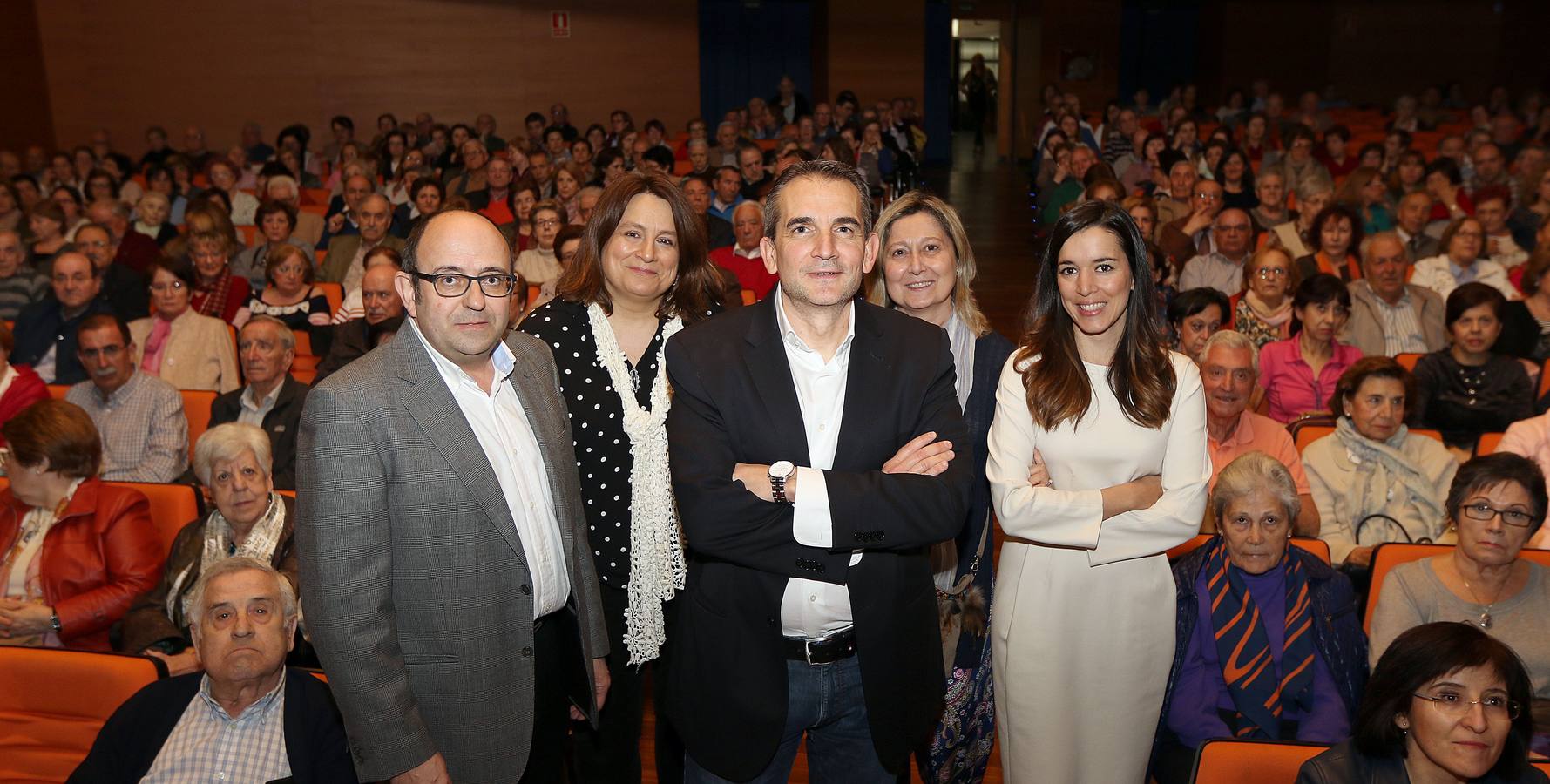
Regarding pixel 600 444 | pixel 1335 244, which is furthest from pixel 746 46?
pixel 600 444

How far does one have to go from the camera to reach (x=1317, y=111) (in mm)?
14766

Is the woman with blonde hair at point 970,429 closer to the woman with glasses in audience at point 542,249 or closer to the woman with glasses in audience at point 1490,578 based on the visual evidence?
the woman with glasses in audience at point 1490,578

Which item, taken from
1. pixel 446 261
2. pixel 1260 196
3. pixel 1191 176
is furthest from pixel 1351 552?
pixel 1191 176

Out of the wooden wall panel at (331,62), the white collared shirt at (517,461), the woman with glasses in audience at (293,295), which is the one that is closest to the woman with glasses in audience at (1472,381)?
the white collared shirt at (517,461)

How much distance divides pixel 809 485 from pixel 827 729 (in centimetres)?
54

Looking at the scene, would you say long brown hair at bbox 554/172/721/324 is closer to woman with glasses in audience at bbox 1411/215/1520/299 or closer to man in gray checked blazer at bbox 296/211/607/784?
man in gray checked blazer at bbox 296/211/607/784

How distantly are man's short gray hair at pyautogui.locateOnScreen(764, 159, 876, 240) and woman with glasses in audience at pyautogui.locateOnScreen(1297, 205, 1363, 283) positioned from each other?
494 cm

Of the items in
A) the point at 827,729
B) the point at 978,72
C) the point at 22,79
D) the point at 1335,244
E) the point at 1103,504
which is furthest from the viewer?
the point at 978,72

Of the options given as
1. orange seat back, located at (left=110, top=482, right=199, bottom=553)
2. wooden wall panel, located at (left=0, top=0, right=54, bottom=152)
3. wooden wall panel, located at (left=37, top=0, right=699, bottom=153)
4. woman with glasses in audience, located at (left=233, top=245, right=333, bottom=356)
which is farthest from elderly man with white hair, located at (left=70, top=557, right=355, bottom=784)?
wooden wall panel, located at (left=0, top=0, right=54, bottom=152)

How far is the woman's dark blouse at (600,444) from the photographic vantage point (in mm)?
2424

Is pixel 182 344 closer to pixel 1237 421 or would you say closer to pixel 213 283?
pixel 213 283

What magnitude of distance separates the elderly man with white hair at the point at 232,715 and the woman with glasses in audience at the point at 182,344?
3197 mm

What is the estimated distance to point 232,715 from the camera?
2383 millimetres

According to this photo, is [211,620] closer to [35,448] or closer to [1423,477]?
[35,448]
